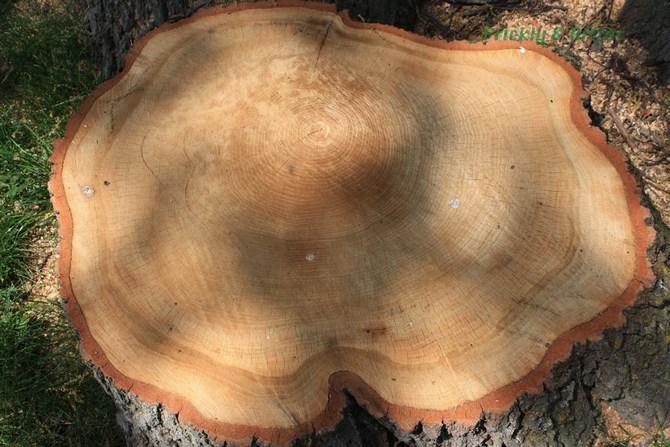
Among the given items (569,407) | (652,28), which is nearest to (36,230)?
(569,407)

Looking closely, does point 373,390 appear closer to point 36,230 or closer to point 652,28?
point 36,230

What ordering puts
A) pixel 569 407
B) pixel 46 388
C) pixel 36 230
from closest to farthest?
pixel 569 407, pixel 46 388, pixel 36 230

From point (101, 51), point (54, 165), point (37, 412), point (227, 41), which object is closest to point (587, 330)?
point (227, 41)

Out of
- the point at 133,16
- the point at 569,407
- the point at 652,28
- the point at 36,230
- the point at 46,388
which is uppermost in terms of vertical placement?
the point at 652,28

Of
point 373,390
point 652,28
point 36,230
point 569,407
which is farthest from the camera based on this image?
point 652,28

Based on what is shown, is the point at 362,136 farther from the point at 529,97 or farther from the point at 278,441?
the point at 278,441
